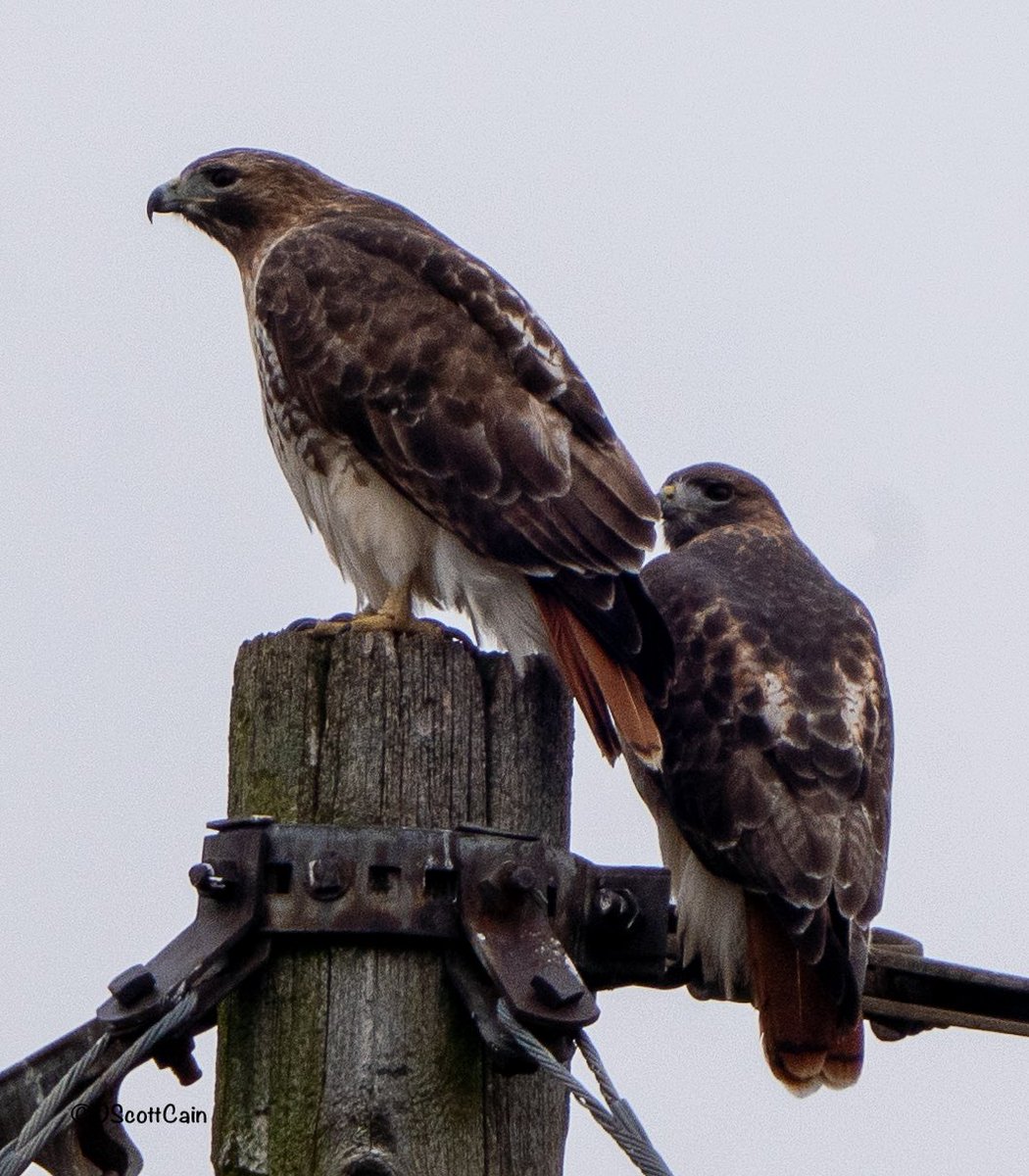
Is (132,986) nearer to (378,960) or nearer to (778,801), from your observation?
(378,960)

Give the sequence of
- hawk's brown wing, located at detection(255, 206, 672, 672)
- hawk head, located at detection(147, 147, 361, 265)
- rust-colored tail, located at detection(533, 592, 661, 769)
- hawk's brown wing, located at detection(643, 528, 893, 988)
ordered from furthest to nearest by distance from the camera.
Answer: hawk head, located at detection(147, 147, 361, 265)
hawk's brown wing, located at detection(643, 528, 893, 988)
hawk's brown wing, located at detection(255, 206, 672, 672)
rust-colored tail, located at detection(533, 592, 661, 769)

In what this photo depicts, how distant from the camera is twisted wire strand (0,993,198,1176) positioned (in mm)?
2668

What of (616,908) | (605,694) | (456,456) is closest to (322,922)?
(616,908)

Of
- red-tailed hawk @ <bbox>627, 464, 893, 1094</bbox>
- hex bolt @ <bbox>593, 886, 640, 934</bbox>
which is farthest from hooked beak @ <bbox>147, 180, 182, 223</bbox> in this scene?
hex bolt @ <bbox>593, 886, 640, 934</bbox>

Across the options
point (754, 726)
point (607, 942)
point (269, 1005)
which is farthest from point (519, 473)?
point (269, 1005)

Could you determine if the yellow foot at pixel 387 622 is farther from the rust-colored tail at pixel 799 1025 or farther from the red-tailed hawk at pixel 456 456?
the rust-colored tail at pixel 799 1025

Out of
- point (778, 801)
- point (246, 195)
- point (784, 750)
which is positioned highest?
point (246, 195)

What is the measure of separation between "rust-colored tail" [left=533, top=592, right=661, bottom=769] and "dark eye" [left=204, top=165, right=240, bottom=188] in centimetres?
235

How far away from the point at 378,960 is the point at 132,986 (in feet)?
1.19

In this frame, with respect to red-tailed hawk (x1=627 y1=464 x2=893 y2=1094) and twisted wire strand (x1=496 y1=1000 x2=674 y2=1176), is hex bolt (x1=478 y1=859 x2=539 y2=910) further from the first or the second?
red-tailed hawk (x1=627 y1=464 x2=893 y2=1094)

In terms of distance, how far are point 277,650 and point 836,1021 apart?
7.05 feet

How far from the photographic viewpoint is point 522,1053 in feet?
9.31

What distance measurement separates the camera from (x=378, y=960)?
118 inches

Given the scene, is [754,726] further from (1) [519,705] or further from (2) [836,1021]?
(1) [519,705]
